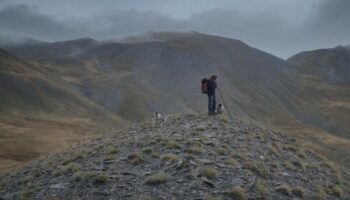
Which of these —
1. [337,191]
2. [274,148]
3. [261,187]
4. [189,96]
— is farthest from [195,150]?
[189,96]

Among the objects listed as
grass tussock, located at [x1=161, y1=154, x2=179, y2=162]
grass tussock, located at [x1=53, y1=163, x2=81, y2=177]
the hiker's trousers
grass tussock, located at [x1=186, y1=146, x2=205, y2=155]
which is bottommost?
grass tussock, located at [x1=53, y1=163, x2=81, y2=177]

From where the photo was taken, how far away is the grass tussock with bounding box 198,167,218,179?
1959 centimetres

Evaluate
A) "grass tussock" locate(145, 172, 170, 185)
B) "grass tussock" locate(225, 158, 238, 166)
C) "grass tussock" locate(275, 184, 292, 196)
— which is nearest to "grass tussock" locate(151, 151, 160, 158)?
"grass tussock" locate(145, 172, 170, 185)

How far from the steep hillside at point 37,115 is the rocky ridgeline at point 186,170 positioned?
119 ft

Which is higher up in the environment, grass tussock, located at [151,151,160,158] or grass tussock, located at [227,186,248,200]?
grass tussock, located at [151,151,160,158]

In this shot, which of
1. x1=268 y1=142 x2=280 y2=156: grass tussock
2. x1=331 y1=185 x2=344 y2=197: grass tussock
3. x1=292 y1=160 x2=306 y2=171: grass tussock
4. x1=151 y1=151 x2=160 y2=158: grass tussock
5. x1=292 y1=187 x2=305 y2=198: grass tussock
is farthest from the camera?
x1=268 y1=142 x2=280 y2=156: grass tussock

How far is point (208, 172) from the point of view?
19.7 meters

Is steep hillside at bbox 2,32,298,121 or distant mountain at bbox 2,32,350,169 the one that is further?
steep hillside at bbox 2,32,298,121

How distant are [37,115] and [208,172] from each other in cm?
9859

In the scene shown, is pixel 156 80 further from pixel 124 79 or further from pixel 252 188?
pixel 252 188

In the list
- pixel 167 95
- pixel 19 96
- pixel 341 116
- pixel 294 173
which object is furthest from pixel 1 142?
pixel 341 116

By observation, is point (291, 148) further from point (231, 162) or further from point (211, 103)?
point (231, 162)

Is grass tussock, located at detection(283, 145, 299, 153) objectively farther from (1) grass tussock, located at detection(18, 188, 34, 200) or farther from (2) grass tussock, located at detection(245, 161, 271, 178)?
Result: (1) grass tussock, located at detection(18, 188, 34, 200)

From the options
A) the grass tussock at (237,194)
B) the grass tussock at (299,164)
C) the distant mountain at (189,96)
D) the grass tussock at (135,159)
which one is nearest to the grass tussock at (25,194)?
the grass tussock at (135,159)
